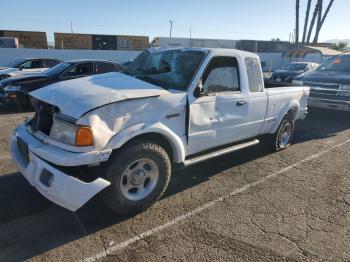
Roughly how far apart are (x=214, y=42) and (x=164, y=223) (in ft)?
125

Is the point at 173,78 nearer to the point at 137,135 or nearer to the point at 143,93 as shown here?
the point at 143,93

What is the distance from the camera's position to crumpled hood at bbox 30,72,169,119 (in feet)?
10.2

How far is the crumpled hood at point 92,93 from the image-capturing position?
3.11 meters

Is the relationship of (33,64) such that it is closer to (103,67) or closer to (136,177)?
(103,67)

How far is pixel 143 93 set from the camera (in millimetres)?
3457

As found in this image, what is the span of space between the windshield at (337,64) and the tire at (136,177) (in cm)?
829

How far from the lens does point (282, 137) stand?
6.08m

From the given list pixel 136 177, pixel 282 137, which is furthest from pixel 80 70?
pixel 136 177


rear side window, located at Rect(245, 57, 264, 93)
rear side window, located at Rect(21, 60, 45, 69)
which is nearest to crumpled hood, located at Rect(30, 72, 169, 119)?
rear side window, located at Rect(245, 57, 264, 93)

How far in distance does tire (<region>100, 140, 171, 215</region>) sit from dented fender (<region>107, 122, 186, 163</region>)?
0.46 feet

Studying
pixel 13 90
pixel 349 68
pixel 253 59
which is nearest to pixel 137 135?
pixel 253 59

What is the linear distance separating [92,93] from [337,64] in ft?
30.1

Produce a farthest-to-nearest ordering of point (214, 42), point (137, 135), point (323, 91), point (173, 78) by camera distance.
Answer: point (214, 42)
point (323, 91)
point (173, 78)
point (137, 135)

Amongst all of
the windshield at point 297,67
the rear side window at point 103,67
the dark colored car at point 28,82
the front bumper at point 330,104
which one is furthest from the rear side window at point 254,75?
the windshield at point 297,67
